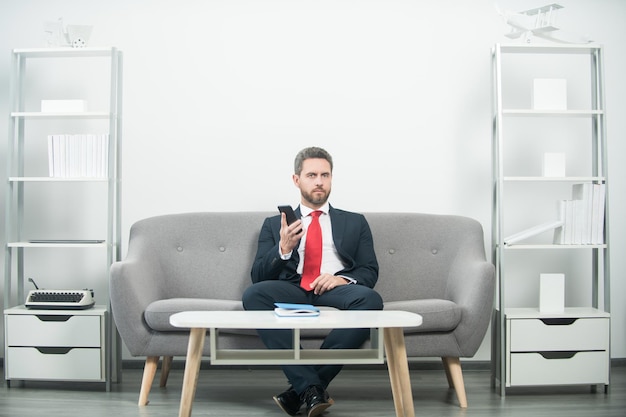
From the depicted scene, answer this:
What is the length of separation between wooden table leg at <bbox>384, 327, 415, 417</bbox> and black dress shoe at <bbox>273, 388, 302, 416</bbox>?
1.52 feet

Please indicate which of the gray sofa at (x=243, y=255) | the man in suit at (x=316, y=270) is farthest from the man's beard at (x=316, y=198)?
the gray sofa at (x=243, y=255)

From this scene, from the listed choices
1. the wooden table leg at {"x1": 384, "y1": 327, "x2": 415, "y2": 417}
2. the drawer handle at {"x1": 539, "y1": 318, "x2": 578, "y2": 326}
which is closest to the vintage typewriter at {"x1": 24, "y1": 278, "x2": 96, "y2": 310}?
the wooden table leg at {"x1": 384, "y1": 327, "x2": 415, "y2": 417}

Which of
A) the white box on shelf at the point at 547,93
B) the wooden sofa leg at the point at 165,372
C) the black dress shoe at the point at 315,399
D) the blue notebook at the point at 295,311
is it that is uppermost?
the white box on shelf at the point at 547,93

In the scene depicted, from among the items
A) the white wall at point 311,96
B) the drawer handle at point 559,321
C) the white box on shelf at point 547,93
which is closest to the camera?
the drawer handle at point 559,321

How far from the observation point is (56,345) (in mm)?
3666

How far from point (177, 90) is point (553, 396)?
277 centimetres

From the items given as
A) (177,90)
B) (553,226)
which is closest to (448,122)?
(553,226)

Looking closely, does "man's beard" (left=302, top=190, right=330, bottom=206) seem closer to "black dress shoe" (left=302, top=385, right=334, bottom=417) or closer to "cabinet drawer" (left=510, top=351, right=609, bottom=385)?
"black dress shoe" (left=302, top=385, right=334, bottom=417)

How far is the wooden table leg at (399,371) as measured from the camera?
2.75m

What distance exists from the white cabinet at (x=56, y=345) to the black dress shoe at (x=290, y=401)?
1.11 m

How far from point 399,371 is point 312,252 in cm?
98

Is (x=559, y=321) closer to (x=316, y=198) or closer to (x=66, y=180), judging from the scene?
(x=316, y=198)

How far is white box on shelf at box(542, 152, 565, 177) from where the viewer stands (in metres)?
3.82

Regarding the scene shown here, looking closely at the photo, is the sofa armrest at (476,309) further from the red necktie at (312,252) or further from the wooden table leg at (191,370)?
the wooden table leg at (191,370)
